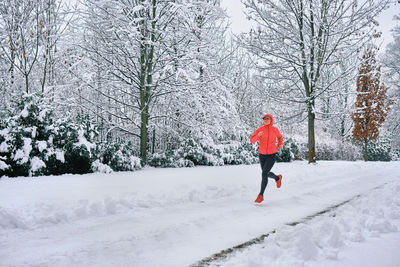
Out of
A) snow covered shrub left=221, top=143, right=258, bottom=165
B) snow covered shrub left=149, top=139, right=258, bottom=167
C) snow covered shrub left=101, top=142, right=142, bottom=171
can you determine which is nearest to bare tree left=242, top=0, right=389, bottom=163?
snow covered shrub left=221, top=143, right=258, bottom=165

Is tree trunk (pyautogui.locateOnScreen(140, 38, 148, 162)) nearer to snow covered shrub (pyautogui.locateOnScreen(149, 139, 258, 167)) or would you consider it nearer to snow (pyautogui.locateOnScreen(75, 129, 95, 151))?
snow covered shrub (pyautogui.locateOnScreen(149, 139, 258, 167))

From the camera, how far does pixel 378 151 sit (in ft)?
74.9

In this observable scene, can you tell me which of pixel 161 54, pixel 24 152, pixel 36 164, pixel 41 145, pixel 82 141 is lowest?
pixel 36 164

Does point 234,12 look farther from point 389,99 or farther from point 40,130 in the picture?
point 389,99

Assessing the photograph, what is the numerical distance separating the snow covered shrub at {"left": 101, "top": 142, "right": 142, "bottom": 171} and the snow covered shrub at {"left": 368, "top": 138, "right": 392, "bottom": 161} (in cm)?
2142

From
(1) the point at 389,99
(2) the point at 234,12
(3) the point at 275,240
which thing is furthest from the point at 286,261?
(1) the point at 389,99

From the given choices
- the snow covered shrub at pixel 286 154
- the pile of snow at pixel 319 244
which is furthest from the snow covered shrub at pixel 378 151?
the pile of snow at pixel 319 244

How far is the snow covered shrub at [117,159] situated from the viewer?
816cm

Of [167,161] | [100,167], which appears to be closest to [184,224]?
[100,167]

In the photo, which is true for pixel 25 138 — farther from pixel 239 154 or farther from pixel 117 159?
pixel 239 154

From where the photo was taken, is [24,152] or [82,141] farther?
[82,141]

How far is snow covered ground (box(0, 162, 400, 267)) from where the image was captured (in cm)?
255

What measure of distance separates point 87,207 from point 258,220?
2673mm

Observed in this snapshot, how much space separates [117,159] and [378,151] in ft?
75.5
